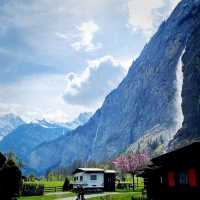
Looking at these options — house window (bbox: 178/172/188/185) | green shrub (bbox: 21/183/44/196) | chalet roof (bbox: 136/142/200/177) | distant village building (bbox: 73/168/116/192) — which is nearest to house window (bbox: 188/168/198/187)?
chalet roof (bbox: 136/142/200/177)

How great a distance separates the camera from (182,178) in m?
39.0

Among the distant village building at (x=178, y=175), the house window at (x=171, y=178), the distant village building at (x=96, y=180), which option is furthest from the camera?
the distant village building at (x=96, y=180)

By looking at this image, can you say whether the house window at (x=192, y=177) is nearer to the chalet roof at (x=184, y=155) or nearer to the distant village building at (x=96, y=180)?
the chalet roof at (x=184, y=155)

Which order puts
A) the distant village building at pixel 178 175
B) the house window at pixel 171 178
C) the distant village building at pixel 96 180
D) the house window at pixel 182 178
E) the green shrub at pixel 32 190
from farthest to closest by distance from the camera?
the distant village building at pixel 96 180 → the green shrub at pixel 32 190 → the house window at pixel 171 178 → the house window at pixel 182 178 → the distant village building at pixel 178 175

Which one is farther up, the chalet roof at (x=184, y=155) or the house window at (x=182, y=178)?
the chalet roof at (x=184, y=155)

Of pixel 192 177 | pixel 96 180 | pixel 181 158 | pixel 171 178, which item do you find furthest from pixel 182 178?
pixel 96 180

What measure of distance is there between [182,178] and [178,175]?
114 cm

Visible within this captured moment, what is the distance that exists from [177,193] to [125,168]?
10289 cm

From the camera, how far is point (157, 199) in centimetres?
4828

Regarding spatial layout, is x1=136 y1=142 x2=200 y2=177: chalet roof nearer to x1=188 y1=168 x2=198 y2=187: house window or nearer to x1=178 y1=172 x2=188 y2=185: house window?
x1=188 y1=168 x2=198 y2=187: house window

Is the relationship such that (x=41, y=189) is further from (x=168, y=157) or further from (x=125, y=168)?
(x=125, y=168)

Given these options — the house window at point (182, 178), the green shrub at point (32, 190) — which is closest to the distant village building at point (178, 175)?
the house window at point (182, 178)

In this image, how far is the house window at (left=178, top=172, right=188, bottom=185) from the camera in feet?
125

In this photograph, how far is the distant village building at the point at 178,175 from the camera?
118 feet
